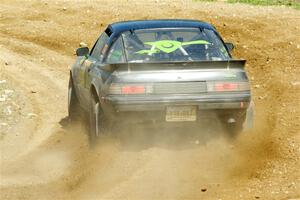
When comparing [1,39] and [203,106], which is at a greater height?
[203,106]

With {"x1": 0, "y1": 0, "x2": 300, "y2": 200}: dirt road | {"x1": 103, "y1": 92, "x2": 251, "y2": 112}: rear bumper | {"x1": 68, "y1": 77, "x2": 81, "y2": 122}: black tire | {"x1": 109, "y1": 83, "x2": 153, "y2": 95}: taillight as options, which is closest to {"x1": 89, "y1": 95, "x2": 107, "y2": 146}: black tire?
{"x1": 0, "y1": 0, "x2": 300, "y2": 200}: dirt road

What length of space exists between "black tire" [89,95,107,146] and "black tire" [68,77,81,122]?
261cm

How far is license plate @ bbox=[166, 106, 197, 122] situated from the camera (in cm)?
945

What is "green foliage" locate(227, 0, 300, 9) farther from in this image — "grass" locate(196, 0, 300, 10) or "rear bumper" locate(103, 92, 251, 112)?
"rear bumper" locate(103, 92, 251, 112)

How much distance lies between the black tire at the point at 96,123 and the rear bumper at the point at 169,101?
409 mm

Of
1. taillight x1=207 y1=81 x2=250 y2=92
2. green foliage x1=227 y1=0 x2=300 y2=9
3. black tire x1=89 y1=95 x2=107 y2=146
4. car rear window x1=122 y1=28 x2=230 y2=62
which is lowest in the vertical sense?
green foliage x1=227 y1=0 x2=300 y2=9

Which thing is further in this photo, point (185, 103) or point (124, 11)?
point (124, 11)

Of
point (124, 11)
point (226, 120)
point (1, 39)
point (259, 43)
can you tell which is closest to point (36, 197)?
point (226, 120)

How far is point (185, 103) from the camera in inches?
371

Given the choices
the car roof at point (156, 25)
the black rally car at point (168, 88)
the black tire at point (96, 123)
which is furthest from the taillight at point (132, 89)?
the car roof at point (156, 25)

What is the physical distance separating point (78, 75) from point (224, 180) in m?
4.20

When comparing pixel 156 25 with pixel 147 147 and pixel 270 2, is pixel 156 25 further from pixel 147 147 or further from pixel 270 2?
pixel 270 2

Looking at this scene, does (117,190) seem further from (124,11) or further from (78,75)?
(124,11)

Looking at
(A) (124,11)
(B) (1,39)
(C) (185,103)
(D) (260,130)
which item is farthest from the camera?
(A) (124,11)
